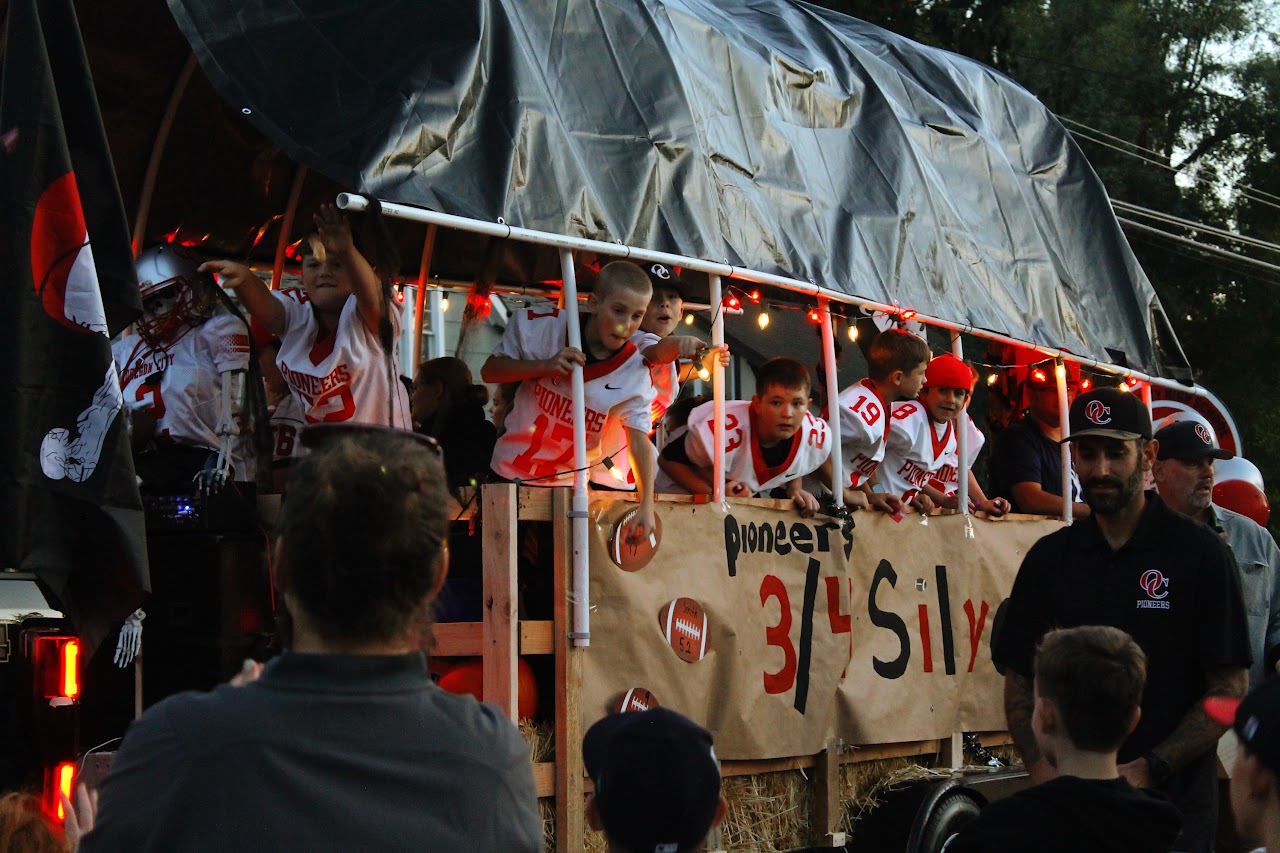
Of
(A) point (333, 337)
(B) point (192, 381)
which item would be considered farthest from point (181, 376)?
(A) point (333, 337)

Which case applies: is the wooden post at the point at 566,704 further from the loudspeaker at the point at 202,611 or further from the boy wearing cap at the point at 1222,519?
the boy wearing cap at the point at 1222,519

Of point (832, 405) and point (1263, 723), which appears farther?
point (832, 405)

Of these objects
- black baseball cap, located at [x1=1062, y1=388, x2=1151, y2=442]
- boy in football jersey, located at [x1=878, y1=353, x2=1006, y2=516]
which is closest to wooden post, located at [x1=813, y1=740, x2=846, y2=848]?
boy in football jersey, located at [x1=878, y1=353, x2=1006, y2=516]

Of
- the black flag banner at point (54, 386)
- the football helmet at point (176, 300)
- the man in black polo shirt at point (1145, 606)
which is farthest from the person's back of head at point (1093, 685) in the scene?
the football helmet at point (176, 300)

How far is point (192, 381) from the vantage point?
644 cm

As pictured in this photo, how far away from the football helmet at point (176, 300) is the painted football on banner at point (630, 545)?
2032 millimetres

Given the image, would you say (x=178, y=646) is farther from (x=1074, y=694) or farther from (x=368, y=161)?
(x=1074, y=694)

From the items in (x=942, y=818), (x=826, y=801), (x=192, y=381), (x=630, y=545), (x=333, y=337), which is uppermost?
(x=333, y=337)

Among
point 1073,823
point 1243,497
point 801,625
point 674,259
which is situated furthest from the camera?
point 1243,497

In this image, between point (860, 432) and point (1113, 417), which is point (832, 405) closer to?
point (860, 432)

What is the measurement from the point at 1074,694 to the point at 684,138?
360 centimetres

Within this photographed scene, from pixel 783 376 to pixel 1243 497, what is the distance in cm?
352

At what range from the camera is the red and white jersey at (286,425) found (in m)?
6.53

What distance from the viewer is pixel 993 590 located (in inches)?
317
